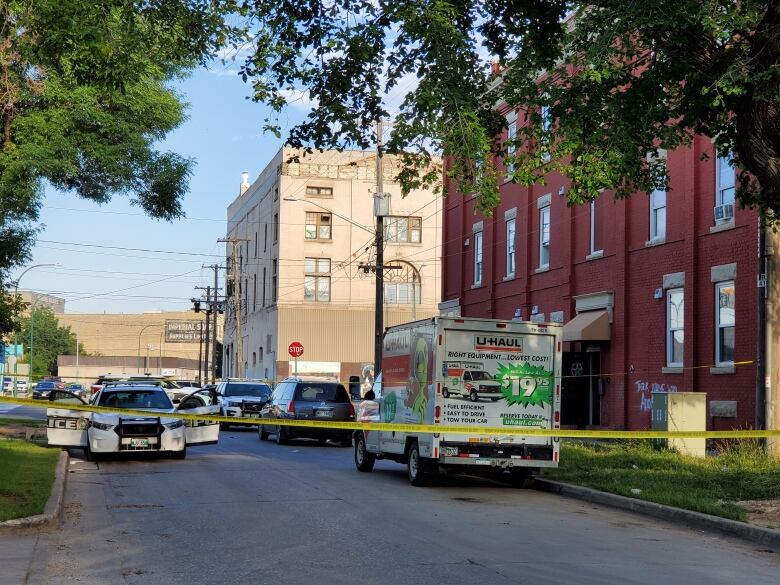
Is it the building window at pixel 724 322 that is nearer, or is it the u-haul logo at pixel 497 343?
the u-haul logo at pixel 497 343

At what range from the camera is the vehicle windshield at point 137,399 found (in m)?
21.9

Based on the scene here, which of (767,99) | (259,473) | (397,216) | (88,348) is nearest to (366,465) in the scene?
(259,473)

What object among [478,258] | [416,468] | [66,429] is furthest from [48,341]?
[416,468]

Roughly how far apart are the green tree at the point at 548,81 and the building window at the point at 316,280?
4987cm

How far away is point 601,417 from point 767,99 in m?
16.8

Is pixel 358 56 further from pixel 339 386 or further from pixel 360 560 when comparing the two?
pixel 339 386

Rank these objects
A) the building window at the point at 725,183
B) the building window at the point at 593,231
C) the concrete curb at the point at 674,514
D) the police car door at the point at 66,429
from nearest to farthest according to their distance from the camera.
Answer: the concrete curb at the point at 674,514
the police car door at the point at 66,429
the building window at the point at 725,183
the building window at the point at 593,231

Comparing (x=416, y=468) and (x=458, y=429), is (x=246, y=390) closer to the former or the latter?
(x=416, y=468)

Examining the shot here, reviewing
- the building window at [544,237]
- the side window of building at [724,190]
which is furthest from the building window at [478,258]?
the side window of building at [724,190]

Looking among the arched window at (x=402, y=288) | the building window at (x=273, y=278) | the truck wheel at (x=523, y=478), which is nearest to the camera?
the truck wheel at (x=523, y=478)

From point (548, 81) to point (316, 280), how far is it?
50.7 m

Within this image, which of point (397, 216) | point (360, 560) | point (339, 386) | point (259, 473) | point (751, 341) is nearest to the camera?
point (360, 560)

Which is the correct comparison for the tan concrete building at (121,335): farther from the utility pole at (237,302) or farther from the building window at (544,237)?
the building window at (544,237)

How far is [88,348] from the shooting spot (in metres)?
160
